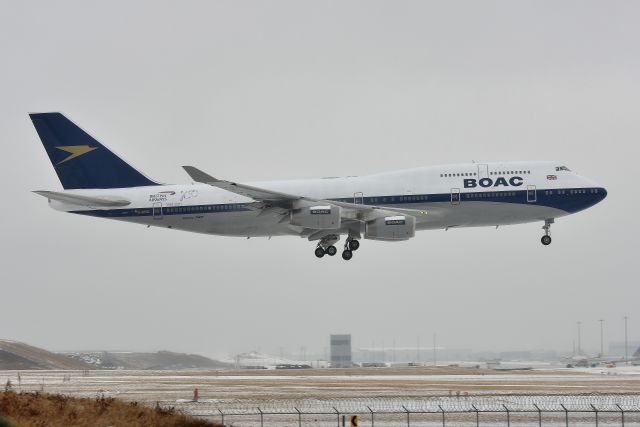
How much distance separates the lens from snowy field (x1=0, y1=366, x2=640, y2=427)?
36375 millimetres

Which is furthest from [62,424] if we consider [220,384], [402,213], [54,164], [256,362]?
[256,362]

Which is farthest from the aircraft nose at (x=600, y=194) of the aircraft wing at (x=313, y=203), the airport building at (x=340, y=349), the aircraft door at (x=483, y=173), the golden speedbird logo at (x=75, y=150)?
the airport building at (x=340, y=349)

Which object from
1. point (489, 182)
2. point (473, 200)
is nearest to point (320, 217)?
point (473, 200)

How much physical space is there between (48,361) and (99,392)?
61.6 m

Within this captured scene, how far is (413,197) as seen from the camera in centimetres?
6569

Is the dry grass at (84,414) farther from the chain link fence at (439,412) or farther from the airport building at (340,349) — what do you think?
the airport building at (340,349)

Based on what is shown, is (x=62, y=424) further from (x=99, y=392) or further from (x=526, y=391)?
(x=526, y=391)

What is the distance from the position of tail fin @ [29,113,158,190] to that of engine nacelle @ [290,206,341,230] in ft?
43.9

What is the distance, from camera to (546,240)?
226 ft

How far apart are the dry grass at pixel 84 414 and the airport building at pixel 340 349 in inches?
3617

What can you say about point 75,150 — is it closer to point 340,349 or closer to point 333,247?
point 333,247

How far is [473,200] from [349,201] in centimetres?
872

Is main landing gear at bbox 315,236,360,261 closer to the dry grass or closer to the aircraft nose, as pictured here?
the aircraft nose

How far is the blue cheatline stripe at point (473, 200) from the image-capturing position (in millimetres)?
65000
